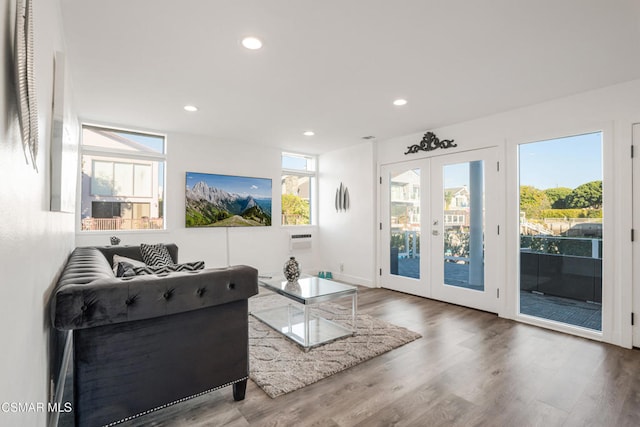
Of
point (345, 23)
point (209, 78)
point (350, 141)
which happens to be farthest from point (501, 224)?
point (209, 78)

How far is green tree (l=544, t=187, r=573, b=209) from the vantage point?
3.31 meters

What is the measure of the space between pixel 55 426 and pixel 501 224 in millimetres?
4244

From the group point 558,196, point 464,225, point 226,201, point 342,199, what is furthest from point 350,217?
point 558,196

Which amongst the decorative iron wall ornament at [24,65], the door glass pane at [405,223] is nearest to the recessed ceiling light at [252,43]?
the decorative iron wall ornament at [24,65]

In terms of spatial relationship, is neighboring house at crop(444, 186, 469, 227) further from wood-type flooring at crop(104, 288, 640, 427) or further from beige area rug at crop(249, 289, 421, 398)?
beige area rug at crop(249, 289, 421, 398)

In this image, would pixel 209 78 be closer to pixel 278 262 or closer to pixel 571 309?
pixel 278 262

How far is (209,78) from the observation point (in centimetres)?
287

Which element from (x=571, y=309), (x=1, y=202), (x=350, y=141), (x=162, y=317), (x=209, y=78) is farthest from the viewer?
(x=350, y=141)

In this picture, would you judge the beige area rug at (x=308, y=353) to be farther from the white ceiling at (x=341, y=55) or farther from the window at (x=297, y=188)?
the window at (x=297, y=188)

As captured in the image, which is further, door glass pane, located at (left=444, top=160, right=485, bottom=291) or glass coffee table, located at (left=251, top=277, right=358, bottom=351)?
door glass pane, located at (left=444, top=160, right=485, bottom=291)

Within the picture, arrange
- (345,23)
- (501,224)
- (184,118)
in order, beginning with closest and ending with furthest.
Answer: (345,23), (501,224), (184,118)

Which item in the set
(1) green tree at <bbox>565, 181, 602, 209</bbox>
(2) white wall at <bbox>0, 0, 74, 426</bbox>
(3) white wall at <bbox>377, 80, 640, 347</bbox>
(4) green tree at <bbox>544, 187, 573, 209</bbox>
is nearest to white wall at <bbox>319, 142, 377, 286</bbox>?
(3) white wall at <bbox>377, 80, 640, 347</bbox>

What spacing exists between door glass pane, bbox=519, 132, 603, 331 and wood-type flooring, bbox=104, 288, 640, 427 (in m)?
0.45

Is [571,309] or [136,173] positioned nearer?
[571,309]
